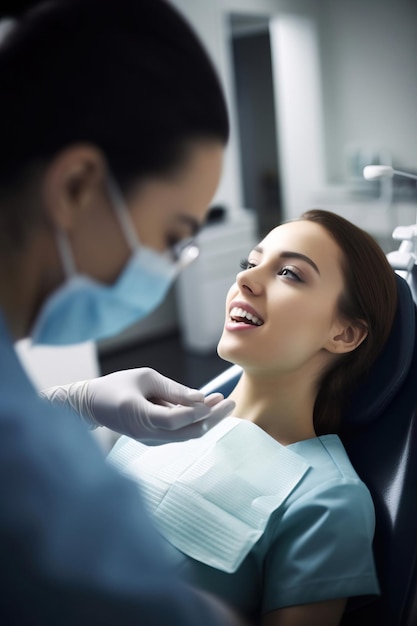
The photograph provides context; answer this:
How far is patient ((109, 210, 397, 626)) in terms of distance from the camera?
0.95 meters

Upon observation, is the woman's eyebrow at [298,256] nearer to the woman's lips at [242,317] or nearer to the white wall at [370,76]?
the woman's lips at [242,317]

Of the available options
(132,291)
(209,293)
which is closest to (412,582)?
(132,291)

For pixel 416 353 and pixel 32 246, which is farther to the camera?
pixel 416 353

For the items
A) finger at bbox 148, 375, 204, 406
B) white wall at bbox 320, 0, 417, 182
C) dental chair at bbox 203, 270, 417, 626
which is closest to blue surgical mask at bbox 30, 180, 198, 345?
finger at bbox 148, 375, 204, 406

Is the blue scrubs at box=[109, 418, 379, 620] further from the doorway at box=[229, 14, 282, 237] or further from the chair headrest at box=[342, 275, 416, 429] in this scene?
the doorway at box=[229, 14, 282, 237]

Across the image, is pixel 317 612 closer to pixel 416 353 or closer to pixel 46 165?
pixel 416 353

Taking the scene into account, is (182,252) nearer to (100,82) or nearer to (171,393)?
(100,82)

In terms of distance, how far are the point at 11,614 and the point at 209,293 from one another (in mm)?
3018

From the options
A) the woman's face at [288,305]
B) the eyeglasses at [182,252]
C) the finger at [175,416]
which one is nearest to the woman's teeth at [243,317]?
the woman's face at [288,305]

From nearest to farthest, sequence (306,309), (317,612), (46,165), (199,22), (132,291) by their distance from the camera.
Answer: (46,165)
(132,291)
(317,612)
(306,309)
(199,22)

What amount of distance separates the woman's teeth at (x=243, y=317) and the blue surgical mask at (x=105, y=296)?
41 centimetres

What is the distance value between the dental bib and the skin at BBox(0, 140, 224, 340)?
1.66ft

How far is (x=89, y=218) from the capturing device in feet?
1.98

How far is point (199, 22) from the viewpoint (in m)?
3.56
